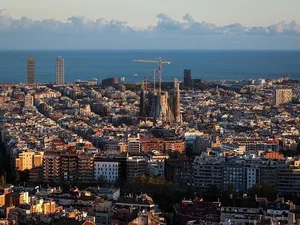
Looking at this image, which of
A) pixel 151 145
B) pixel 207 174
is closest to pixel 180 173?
pixel 207 174

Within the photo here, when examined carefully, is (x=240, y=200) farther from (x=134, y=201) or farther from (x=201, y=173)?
(x=201, y=173)

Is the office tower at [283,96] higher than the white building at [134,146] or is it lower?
lower

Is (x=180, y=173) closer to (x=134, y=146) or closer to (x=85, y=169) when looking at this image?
(x=85, y=169)

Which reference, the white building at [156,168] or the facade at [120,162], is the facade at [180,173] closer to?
the white building at [156,168]

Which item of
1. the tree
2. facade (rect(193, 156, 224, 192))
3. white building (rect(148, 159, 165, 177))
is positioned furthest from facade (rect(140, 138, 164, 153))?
the tree

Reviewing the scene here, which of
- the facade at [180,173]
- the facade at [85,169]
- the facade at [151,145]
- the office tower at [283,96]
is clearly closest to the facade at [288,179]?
the facade at [180,173]

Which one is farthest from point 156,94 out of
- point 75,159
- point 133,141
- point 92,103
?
point 75,159

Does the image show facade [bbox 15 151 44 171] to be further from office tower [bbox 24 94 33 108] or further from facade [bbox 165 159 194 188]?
office tower [bbox 24 94 33 108]
